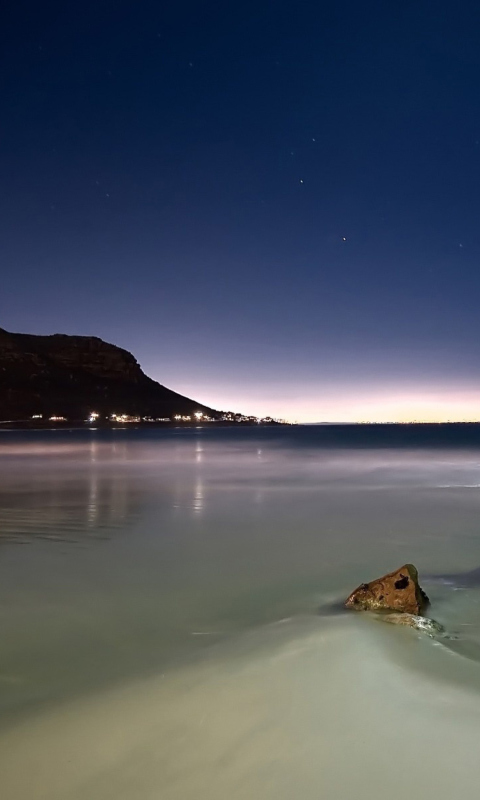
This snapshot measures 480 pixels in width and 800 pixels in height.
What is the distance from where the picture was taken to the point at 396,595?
240 inches

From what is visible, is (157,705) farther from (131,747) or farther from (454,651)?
(454,651)

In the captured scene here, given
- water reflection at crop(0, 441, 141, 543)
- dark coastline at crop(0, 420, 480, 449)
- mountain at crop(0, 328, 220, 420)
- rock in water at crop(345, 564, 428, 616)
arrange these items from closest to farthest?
rock in water at crop(345, 564, 428, 616)
water reflection at crop(0, 441, 141, 543)
dark coastline at crop(0, 420, 480, 449)
mountain at crop(0, 328, 220, 420)

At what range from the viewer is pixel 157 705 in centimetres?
414

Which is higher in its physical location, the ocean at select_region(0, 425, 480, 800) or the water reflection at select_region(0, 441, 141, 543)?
the ocean at select_region(0, 425, 480, 800)

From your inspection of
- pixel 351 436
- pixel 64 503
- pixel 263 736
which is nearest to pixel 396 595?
pixel 263 736

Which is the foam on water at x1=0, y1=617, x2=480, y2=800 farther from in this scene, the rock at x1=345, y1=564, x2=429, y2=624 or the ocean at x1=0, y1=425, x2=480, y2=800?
the rock at x1=345, y1=564, x2=429, y2=624

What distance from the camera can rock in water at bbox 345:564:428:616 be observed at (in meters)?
6.02

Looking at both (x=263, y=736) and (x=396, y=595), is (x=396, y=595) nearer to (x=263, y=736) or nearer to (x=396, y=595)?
(x=396, y=595)

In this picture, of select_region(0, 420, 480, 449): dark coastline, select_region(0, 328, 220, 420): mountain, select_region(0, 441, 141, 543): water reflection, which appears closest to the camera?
select_region(0, 441, 141, 543): water reflection

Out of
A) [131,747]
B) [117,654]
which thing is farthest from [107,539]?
[131,747]

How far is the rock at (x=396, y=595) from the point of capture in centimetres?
602

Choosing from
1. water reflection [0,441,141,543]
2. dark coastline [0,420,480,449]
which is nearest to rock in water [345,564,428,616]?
water reflection [0,441,141,543]

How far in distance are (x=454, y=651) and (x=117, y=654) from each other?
3213mm

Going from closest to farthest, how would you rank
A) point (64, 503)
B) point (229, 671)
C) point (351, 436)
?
1. point (229, 671)
2. point (64, 503)
3. point (351, 436)
